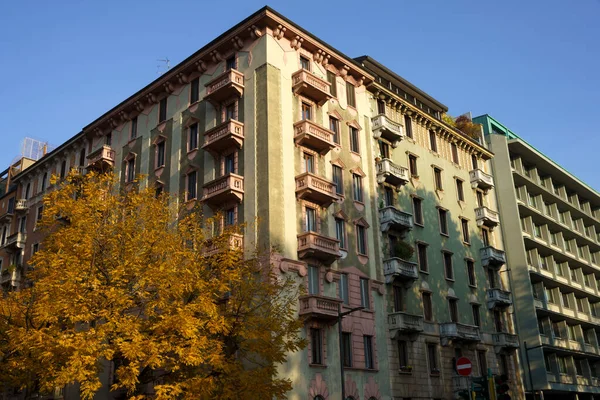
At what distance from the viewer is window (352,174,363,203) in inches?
1610

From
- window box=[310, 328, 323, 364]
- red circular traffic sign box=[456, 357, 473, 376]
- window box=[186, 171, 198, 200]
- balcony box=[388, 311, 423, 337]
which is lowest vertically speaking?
red circular traffic sign box=[456, 357, 473, 376]

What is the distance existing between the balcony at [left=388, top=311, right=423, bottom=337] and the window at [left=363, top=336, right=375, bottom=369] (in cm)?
207

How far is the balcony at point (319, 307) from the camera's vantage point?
33.2 meters

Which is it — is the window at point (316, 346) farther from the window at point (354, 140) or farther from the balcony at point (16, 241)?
the balcony at point (16, 241)

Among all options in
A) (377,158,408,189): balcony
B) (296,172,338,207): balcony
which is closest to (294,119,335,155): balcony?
(296,172,338,207): balcony

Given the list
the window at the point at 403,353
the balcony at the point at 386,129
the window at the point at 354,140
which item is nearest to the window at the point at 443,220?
the balcony at the point at 386,129

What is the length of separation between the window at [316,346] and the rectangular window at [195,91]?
702 inches

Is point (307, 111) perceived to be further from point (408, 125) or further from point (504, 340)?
point (504, 340)

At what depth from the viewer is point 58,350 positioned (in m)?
23.3

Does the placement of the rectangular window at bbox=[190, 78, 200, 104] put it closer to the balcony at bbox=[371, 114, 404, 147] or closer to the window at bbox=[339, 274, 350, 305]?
the balcony at bbox=[371, 114, 404, 147]

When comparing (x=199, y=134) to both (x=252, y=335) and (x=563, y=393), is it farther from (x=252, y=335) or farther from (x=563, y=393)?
(x=563, y=393)

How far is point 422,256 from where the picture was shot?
44.6 m

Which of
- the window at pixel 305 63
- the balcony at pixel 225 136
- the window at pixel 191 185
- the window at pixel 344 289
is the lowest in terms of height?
the window at pixel 344 289

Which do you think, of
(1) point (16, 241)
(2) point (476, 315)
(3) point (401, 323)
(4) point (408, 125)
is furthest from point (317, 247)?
(1) point (16, 241)
